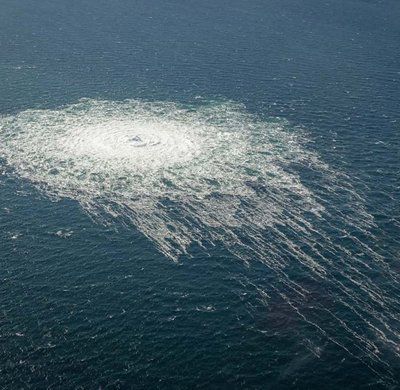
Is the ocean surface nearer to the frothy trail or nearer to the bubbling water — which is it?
the frothy trail

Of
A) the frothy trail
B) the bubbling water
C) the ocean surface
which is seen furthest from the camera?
the bubbling water

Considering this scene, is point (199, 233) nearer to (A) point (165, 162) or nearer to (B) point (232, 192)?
(B) point (232, 192)

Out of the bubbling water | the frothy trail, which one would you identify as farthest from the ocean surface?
the bubbling water

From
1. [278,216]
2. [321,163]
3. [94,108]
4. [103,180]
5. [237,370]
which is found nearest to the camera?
[237,370]

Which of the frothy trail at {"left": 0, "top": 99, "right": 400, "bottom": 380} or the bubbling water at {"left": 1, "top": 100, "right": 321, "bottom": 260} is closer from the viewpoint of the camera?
the frothy trail at {"left": 0, "top": 99, "right": 400, "bottom": 380}

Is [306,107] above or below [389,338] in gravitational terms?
above

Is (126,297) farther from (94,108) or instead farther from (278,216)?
(94,108)

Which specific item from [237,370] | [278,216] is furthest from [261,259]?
[237,370]
